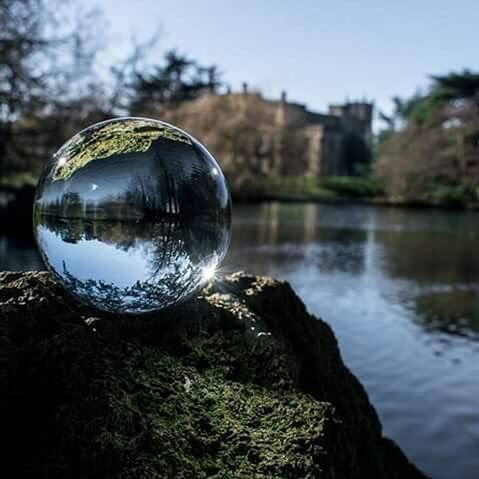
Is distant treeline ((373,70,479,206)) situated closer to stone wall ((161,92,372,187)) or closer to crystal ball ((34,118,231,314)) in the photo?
stone wall ((161,92,372,187))

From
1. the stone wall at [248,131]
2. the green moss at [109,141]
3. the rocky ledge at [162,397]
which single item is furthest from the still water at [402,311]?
the stone wall at [248,131]

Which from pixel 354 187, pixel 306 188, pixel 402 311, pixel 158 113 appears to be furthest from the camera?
pixel 354 187

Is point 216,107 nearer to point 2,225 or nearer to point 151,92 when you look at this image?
point 151,92

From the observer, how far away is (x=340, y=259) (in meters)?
16.7

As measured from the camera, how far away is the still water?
5.29 meters

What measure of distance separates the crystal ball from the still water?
3029 mm

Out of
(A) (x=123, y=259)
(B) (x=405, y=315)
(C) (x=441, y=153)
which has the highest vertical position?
(C) (x=441, y=153)

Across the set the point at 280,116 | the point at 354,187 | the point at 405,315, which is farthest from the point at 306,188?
the point at 405,315

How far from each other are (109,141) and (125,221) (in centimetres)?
32

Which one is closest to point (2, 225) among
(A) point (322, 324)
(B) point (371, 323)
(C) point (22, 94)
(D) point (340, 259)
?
(C) point (22, 94)

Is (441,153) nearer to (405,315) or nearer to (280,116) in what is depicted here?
(280,116)

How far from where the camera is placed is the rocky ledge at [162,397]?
184 cm

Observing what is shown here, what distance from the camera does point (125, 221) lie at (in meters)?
2.41

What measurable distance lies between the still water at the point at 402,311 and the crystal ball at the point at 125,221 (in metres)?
3.03
